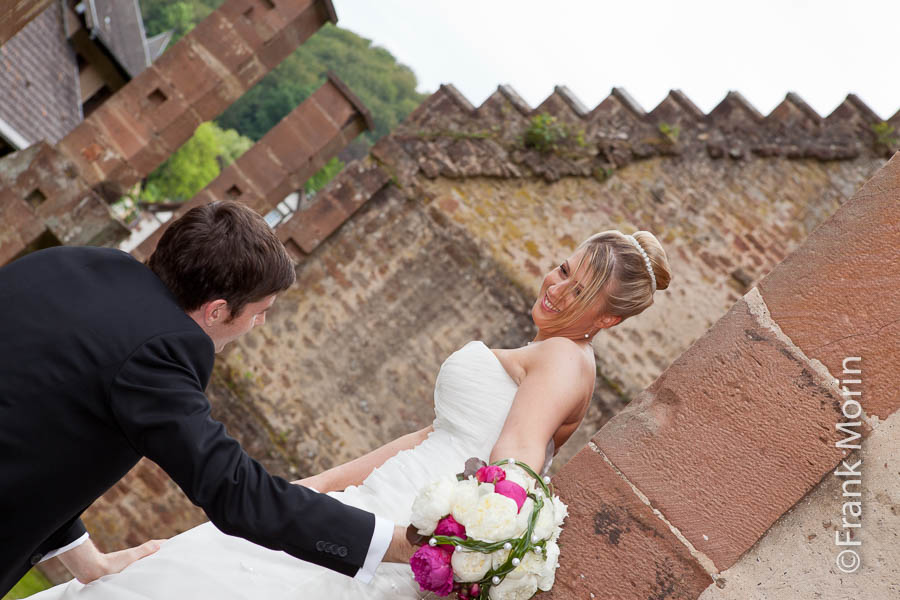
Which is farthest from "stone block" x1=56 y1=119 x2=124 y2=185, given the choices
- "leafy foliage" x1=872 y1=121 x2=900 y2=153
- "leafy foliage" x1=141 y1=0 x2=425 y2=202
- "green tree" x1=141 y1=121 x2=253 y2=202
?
"leafy foliage" x1=141 y1=0 x2=425 y2=202

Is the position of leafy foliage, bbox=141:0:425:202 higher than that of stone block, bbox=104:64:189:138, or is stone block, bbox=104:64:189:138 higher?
leafy foliage, bbox=141:0:425:202

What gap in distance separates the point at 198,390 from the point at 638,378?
6.08 m

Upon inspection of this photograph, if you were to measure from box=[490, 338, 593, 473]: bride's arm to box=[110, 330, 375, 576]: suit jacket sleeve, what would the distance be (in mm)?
709

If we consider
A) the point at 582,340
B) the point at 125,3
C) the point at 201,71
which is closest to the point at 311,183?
the point at 125,3

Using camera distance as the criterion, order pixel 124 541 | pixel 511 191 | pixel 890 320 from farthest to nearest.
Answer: pixel 511 191 → pixel 124 541 → pixel 890 320

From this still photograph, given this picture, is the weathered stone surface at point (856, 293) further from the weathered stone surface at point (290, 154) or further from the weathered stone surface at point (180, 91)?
the weathered stone surface at point (180, 91)

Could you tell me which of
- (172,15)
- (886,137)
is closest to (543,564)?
(886,137)

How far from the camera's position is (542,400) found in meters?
→ 2.68

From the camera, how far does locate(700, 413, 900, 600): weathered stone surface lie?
7.45 ft

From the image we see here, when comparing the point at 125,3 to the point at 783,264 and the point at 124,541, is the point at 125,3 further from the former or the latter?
the point at 783,264

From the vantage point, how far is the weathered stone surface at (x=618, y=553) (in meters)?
2.34

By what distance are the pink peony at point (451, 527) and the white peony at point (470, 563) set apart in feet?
0.14

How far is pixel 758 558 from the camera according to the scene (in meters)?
2.35

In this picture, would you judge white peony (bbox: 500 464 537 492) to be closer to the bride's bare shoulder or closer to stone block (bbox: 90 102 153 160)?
the bride's bare shoulder
